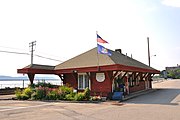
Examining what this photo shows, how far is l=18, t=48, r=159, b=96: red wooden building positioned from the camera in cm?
2020

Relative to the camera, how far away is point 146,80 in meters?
32.8

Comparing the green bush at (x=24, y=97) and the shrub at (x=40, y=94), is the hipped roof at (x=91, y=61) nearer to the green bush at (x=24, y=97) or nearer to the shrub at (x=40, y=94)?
the shrub at (x=40, y=94)

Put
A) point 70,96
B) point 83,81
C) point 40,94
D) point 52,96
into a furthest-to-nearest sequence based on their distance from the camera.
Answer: point 83,81 → point 40,94 → point 52,96 → point 70,96

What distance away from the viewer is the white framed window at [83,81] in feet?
73.8

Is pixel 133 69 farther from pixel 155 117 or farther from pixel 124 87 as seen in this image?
pixel 155 117

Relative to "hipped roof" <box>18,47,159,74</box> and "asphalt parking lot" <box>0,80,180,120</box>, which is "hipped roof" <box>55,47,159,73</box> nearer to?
"hipped roof" <box>18,47,159,74</box>

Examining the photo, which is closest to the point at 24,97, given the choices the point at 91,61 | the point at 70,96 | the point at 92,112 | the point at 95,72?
the point at 70,96

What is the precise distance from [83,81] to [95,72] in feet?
6.49

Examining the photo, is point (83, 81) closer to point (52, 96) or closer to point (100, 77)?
point (100, 77)

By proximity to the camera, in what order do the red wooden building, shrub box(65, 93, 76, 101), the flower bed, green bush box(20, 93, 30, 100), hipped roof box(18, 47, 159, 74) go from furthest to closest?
green bush box(20, 93, 30, 100)
the red wooden building
hipped roof box(18, 47, 159, 74)
shrub box(65, 93, 76, 101)
the flower bed

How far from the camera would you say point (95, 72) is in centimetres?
2164

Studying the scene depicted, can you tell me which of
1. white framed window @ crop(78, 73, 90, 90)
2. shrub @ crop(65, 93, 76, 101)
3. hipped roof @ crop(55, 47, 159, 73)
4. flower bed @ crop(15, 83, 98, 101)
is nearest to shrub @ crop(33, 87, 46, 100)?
flower bed @ crop(15, 83, 98, 101)

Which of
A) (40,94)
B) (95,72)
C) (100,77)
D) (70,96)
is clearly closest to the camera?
(70,96)

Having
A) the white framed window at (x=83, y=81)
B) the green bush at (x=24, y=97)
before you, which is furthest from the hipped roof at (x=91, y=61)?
the green bush at (x=24, y=97)
